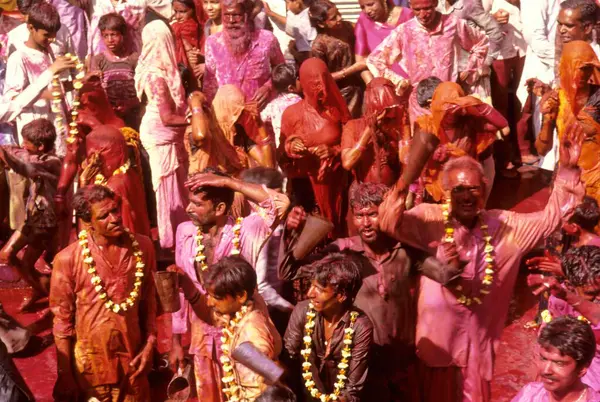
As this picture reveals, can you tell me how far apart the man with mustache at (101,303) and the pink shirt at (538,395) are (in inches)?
85.3

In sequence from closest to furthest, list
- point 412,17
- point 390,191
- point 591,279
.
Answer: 1. point 591,279
2. point 390,191
3. point 412,17

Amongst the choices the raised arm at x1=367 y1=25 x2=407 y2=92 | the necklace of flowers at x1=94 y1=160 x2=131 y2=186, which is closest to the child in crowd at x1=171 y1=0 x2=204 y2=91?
the raised arm at x1=367 y1=25 x2=407 y2=92

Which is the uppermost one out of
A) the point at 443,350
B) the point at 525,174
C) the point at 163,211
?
the point at 443,350

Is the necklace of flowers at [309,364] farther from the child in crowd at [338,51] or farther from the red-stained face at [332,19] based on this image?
the red-stained face at [332,19]

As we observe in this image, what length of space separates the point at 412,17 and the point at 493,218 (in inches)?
162

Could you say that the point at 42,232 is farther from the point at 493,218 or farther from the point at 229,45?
the point at 493,218

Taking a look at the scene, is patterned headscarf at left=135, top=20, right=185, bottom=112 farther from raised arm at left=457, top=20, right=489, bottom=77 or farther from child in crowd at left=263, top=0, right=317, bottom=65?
raised arm at left=457, top=20, right=489, bottom=77

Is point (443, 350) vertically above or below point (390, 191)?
below

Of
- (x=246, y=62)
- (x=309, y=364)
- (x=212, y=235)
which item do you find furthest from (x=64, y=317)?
(x=246, y=62)

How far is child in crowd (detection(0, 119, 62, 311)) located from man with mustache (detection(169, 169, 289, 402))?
2317 millimetres

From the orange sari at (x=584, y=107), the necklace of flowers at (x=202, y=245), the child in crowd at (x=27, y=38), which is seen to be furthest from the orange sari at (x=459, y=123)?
the child in crowd at (x=27, y=38)

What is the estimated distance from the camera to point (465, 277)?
20.6 ft

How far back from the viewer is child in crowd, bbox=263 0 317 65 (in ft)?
34.4

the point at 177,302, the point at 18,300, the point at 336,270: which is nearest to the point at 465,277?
the point at 336,270
